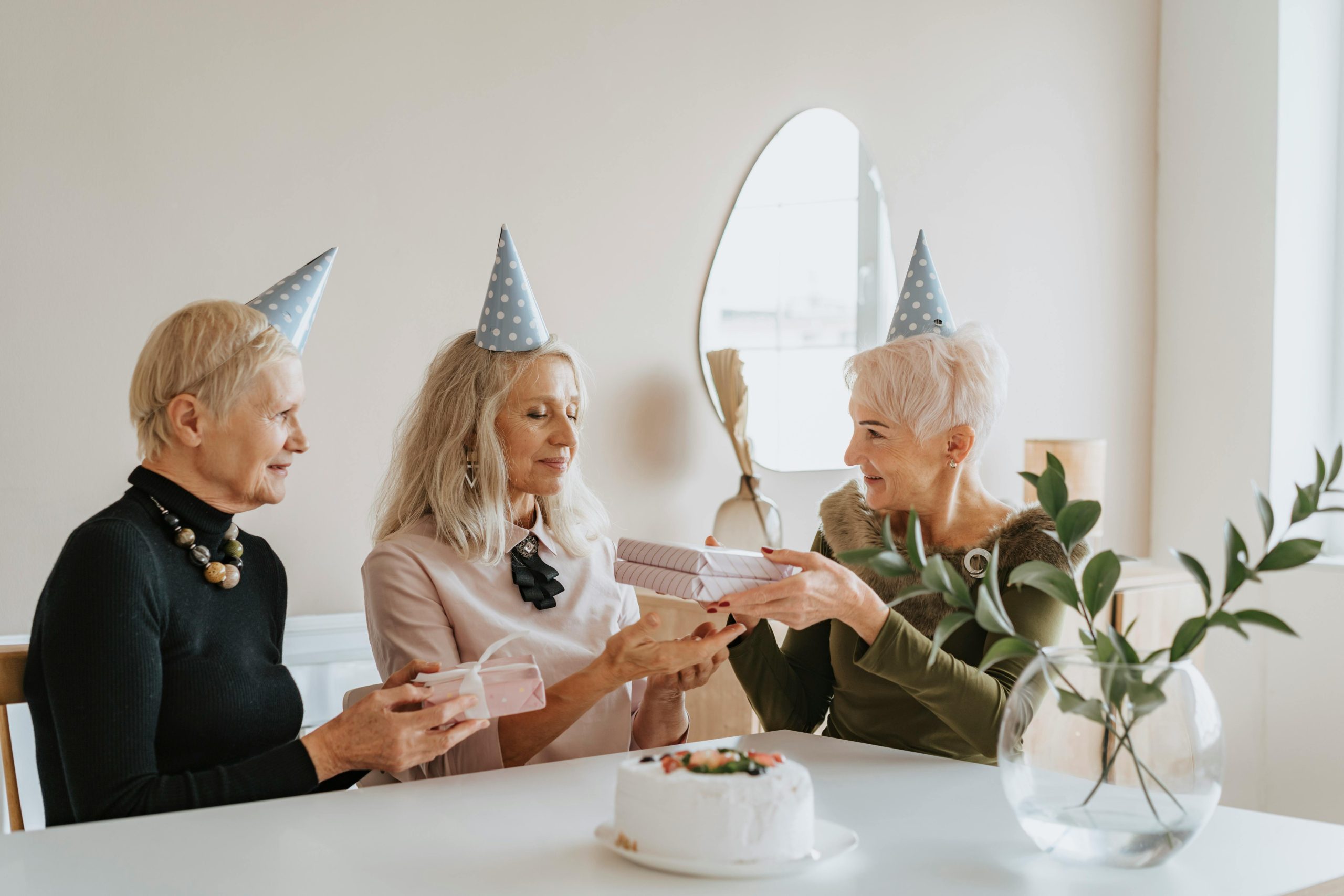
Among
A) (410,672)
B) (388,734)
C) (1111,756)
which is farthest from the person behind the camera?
(410,672)

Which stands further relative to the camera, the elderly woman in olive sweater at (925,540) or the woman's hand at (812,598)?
the elderly woman in olive sweater at (925,540)

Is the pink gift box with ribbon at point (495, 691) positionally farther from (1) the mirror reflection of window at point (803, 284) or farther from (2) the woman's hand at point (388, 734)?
(1) the mirror reflection of window at point (803, 284)

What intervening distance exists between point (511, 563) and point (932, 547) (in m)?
0.69

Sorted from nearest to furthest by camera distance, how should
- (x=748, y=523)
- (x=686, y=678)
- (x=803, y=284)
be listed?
(x=686, y=678) → (x=748, y=523) → (x=803, y=284)

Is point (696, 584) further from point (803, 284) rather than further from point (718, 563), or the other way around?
point (803, 284)

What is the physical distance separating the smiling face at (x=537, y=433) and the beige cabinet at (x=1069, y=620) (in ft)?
1.25

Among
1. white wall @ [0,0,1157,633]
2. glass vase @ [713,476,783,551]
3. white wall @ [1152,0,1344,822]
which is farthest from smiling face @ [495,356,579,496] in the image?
white wall @ [1152,0,1344,822]

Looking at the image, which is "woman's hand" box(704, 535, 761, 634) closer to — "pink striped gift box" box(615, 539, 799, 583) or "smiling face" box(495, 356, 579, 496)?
"pink striped gift box" box(615, 539, 799, 583)

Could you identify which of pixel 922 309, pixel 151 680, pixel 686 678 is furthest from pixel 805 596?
pixel 151 680

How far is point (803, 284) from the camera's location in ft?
11.7

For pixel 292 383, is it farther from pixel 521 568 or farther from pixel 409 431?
pixel 521 568

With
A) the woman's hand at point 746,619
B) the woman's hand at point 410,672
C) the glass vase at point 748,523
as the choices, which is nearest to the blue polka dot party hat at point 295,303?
the woman's hand at point 410,672

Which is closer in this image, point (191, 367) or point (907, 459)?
point (191, 367)

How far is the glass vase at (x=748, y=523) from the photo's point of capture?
3.22 m
